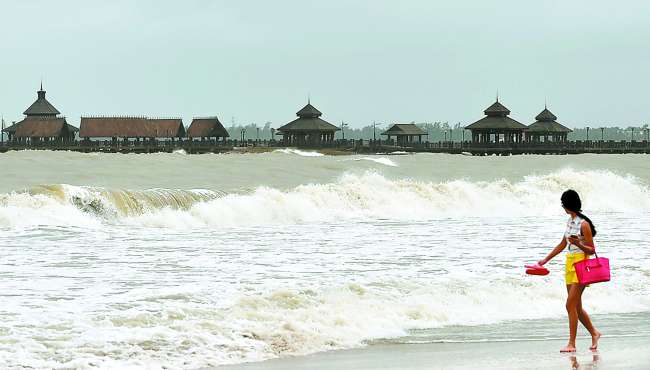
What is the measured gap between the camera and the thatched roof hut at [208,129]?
13138 cm

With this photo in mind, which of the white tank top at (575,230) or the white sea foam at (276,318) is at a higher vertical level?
the white tank top at (575,230)

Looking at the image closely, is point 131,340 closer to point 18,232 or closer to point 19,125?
point 18,232

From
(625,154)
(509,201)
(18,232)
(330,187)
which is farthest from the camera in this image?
(625,154)

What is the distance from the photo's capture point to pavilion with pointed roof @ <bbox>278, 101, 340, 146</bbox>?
120m

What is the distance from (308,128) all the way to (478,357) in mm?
111410

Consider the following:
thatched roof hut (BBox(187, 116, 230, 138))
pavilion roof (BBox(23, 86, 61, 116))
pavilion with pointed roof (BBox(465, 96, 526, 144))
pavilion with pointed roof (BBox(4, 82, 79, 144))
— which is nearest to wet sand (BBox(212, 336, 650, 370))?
pavilion with pointed roof (BBox(465, 96, 526, 144))

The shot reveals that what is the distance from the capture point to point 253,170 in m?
60.0

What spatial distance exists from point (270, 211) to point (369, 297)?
1601cm

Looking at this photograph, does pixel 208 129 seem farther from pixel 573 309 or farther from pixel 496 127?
pixel 573 309

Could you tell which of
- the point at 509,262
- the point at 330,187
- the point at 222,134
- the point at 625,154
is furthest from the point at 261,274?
the point at 222,134

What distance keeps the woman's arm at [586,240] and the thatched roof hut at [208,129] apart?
12301 cm

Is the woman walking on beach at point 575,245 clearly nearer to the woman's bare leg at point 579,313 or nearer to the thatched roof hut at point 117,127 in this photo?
the woman's bare leg at point 579,313

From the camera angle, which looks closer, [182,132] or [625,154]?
[625,154]

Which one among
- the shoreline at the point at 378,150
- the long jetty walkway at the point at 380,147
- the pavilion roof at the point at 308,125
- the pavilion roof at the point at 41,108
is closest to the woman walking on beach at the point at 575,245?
the shoreline at the point at 378,150
